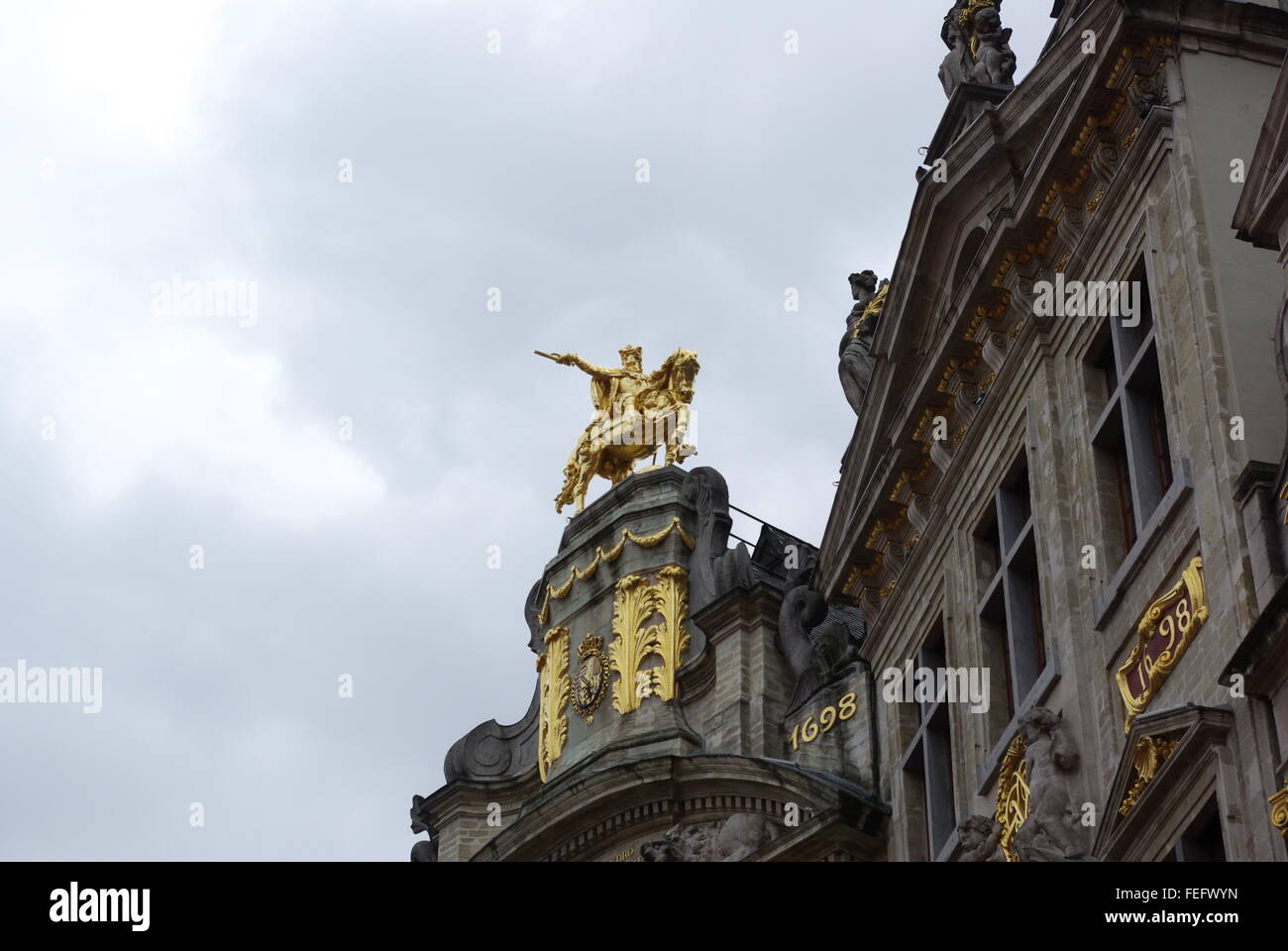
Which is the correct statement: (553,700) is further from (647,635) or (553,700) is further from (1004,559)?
(1004,559)

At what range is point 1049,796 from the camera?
2158 cm

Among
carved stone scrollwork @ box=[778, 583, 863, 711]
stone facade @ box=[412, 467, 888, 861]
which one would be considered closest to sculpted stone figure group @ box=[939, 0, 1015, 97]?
carved stone scrollwork @ box=[778, 583, 863, 711]

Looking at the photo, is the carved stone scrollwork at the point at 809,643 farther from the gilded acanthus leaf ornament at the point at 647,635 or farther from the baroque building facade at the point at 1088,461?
the gilded acanthus leaf ornament at the point at 647,635

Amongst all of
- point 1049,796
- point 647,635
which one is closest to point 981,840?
point 1049,796

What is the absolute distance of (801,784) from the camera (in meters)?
28.5

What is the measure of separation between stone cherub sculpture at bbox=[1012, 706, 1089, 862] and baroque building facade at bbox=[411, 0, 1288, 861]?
0.03m

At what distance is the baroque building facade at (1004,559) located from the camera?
19812 mm

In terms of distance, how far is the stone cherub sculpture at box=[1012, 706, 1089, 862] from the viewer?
21.3m

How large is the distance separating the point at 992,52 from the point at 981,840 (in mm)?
9421

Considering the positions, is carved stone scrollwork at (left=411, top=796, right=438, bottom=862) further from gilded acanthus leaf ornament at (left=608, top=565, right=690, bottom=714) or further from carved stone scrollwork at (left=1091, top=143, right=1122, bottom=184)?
carved stone scrollwork at (left=1091, top=143, right=1122, bottom=184)
